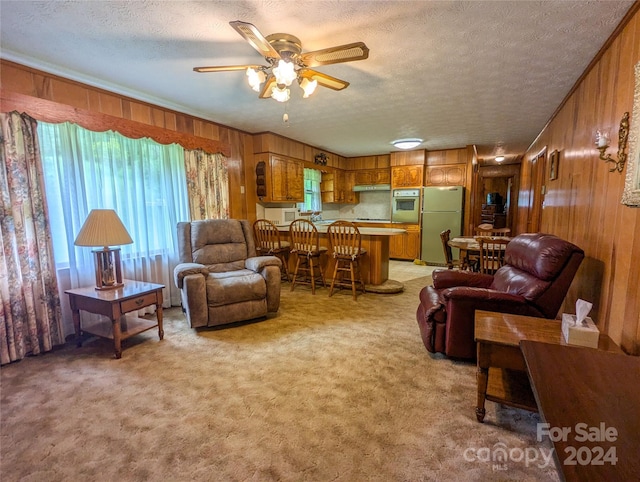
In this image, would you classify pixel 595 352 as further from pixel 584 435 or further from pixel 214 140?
pixel 214 140

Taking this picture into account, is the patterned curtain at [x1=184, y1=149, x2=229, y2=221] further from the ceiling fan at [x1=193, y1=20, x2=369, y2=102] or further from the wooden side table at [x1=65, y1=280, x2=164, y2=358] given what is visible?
the ceiling fan at [x1=193, y1=20, x2=369, y2=102]

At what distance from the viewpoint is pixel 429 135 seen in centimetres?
501

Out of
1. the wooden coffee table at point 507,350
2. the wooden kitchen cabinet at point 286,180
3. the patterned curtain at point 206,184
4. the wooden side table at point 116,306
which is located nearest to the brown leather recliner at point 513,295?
the wooden coffee table at point 507,350

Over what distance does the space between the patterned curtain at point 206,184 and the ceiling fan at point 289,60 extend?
1924 millimetres

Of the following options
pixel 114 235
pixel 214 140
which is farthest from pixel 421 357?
pixel 214 140

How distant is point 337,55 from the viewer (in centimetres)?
192

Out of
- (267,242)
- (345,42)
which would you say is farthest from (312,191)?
(345,42)

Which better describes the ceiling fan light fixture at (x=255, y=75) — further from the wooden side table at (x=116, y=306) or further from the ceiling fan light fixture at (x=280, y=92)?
the wooden side table at (x=116, y=306)

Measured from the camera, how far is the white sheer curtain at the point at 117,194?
2.71 metres

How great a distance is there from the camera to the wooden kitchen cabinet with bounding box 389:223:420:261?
21.1 ft

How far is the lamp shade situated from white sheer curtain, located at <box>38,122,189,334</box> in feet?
1.27

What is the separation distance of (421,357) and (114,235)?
2719 millimetres

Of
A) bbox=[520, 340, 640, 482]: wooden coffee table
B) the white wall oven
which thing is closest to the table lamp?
bbox=[520, 340, 640, 482]: wooden coffee table

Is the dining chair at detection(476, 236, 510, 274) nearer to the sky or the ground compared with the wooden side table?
nearer to the sky
